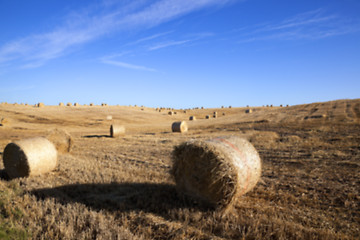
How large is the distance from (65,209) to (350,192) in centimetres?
633

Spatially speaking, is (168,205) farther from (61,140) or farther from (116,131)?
(116,131)

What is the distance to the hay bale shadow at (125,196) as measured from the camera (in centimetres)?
499

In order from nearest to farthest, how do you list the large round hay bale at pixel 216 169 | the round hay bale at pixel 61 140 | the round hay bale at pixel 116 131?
the large round hay bale at pixel 216 169 → the round hay bale at pixel 61 140 → the round hay bale at pixel 116 131

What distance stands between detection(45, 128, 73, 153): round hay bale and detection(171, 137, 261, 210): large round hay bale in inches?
320

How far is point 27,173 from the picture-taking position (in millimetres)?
7508

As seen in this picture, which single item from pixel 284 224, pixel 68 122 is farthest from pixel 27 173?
pixel 68 122

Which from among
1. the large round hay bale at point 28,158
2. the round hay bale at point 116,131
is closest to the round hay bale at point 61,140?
the large round hay bale at point 28,158

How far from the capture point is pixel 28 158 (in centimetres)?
747

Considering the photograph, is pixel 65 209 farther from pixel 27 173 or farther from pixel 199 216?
pixel 27 173

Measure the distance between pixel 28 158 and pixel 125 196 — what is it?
157 inches

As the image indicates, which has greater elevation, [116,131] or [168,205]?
[116,131]

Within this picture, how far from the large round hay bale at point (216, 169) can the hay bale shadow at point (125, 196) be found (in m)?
0.33

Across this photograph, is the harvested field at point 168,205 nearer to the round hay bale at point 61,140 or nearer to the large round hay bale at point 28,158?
the large round hay bale at point 28,158

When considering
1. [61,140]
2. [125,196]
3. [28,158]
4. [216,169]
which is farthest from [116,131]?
[216,169]
